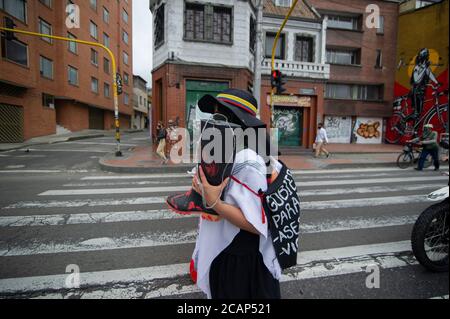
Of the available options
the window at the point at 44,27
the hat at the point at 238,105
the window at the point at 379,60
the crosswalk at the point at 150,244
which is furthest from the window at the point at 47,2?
the window at the point at 379,60

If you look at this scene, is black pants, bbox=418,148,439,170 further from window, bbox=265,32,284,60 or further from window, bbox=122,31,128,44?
window, bbox=122,31,128,44

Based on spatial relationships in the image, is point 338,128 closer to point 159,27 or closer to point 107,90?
point 159,27

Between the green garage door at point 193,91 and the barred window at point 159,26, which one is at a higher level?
the barred window at point 159,26

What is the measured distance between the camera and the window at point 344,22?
75.0 feet

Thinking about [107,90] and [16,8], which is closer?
[16,8]

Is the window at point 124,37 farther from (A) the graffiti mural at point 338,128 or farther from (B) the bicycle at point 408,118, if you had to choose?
(B) the bicycle at point 408,118

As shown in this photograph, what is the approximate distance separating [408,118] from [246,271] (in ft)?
84.5

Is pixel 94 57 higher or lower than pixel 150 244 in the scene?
higher

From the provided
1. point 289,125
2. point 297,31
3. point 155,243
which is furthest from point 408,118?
point 155,243

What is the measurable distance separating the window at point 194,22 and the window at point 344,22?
1476 cm

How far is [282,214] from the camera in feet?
4.72

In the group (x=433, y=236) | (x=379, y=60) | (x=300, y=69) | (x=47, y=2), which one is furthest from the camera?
(x=379, y=60)

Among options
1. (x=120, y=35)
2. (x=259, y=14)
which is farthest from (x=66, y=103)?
(x=259, y=14)

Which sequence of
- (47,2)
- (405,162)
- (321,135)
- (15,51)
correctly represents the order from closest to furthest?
1. (405,162)
2. (321,135)
3. (15,51)
4. (47,2)
